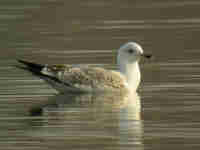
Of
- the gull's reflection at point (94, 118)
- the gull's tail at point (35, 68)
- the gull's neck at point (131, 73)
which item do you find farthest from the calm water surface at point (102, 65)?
the gull's tail at point (35, 68)

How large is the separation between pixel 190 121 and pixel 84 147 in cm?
209

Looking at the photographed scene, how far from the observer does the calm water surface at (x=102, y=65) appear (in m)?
13.2

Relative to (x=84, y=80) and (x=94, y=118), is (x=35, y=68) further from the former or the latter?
(x=94, y=118)

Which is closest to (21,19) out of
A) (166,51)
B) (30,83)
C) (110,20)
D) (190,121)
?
(110,20)

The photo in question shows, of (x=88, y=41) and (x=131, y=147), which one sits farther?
(x=88, y=41)

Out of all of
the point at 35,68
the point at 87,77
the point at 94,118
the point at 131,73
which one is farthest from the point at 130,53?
the point at 94,118

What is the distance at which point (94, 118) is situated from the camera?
14.5 metres

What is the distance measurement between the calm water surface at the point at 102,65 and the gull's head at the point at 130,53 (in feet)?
1.54

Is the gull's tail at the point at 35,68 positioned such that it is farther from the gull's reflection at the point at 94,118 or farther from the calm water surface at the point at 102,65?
the gull's reflection at the point at 94,118

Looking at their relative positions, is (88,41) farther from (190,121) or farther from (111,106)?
(190,121)

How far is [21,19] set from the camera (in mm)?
26594

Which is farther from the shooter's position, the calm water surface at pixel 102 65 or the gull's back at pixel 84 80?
the gull's back at pixel 84 80

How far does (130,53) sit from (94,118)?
3682mm

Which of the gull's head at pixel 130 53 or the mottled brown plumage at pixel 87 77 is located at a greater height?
the gull's head at pixel 130 53
